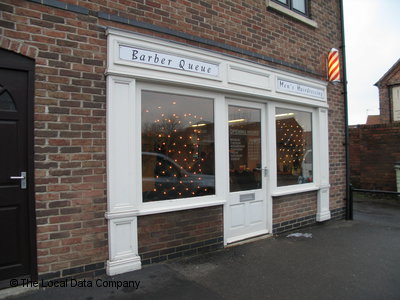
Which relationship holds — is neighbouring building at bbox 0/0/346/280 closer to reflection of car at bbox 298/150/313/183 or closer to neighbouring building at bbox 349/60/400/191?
reflection of car at bbox 298/150/313/183

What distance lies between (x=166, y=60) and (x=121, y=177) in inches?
64.1

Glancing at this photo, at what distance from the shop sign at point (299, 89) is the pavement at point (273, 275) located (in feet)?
8.61

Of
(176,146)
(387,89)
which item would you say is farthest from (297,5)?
(387,89)

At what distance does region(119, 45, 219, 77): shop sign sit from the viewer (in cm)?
367

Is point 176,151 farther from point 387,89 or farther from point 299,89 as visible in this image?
point 387,89

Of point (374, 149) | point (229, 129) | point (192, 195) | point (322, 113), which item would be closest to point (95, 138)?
point (192, 195)

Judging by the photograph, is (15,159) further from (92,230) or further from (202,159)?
(202,159)

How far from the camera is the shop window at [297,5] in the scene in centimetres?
574

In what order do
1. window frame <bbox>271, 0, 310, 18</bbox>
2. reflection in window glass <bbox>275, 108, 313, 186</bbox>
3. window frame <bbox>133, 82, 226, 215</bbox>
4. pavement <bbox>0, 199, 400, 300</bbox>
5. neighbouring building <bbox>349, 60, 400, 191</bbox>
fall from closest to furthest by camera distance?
pavement <bbox>0, 199, 400, 300</bbox> < window frame <bbox>133, 82, 226, 215</bbox> < reflection in window glass <bbox>275, 108, 313, 186</bbox> < window frame <bbox>271, 0, 310, 18</bbox> < neighbouring building <bbox>349, 60, 400, 191</bbox>

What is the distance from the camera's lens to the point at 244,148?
504cm

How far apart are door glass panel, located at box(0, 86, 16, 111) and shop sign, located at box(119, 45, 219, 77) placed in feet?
4.19

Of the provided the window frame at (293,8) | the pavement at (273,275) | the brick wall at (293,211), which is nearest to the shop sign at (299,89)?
the window frame at (293,8)

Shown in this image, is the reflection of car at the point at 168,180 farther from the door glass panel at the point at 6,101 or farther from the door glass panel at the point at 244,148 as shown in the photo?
the door glass panel at the point at 6,101

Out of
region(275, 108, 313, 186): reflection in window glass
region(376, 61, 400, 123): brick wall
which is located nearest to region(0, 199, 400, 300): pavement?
region(275, 108, 313, 186): reflection in window glass
